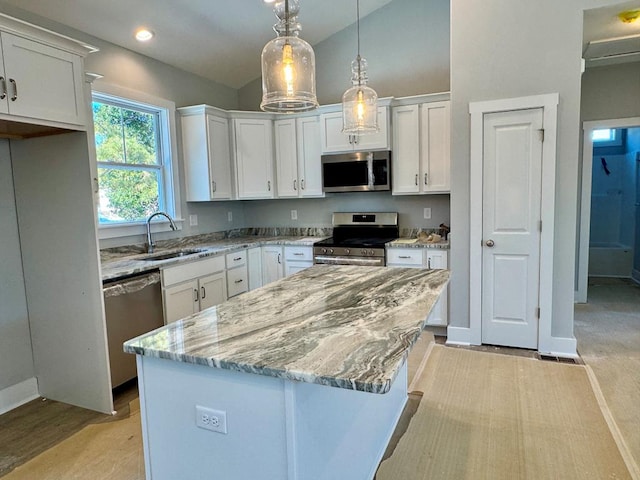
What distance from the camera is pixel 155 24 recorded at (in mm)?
3471

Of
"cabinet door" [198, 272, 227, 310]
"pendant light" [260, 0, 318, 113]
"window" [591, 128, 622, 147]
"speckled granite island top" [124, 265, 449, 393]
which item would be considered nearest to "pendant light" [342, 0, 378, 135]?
"pendant light" [260, 0, 318, 113]

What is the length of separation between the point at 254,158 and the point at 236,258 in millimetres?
1236

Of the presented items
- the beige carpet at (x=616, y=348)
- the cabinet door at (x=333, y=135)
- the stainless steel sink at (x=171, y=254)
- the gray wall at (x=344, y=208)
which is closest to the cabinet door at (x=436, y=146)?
the gray wall at (x=344, y=208)

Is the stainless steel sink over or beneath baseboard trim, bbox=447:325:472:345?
over

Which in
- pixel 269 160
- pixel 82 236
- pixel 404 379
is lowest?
pixel 404 379

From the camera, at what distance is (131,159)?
381 cm

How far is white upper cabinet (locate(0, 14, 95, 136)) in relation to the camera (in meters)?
2.03

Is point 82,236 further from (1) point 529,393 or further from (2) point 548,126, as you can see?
(2) point 548,126

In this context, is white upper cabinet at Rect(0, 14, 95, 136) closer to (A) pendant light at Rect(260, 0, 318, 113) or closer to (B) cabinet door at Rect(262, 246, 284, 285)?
(A) pendant light at Rect(260, 0, 318, 113)

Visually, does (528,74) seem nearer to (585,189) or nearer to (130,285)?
(585,189)

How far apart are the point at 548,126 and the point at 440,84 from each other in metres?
1.46

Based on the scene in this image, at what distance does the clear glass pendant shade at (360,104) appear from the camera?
237 centimetres

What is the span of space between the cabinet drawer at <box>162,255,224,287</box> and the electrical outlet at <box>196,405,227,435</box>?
6.64 ft

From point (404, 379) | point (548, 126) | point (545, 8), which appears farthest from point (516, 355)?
point (545, 8)
